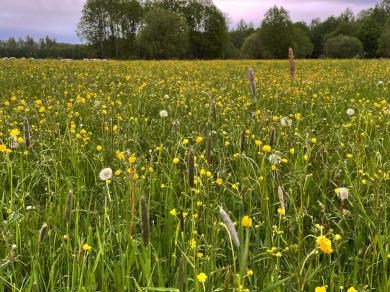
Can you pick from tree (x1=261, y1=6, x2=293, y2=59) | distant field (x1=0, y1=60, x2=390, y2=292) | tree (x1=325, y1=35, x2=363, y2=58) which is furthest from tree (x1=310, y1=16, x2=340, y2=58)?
distant field (x1=0, y1=60, x2=390, y2=292)

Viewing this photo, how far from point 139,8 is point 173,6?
646cm

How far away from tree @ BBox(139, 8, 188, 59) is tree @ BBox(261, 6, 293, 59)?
20032mm

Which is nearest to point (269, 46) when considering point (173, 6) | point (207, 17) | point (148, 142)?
point (207, 17)

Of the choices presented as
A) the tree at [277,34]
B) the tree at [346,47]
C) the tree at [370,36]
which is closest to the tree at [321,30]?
the tree at [370,36]

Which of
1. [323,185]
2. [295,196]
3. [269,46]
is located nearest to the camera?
[295,196]

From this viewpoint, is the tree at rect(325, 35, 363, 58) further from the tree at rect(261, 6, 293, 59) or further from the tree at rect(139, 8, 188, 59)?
the tree at rect(139, 8, 188, 59)

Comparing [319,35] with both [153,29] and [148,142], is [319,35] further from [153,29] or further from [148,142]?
[148,142]

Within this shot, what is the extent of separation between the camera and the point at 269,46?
7088 cm

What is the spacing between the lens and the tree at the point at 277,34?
70.1 m

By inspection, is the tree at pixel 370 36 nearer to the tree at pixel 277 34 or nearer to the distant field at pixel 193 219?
the tree at pixel 277 34

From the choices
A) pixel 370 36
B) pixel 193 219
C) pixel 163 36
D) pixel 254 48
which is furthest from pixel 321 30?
pixel 193 219

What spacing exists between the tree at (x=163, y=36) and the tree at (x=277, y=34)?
20.0m

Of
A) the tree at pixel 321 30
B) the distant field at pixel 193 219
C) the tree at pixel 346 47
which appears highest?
the tree at pixel 321 30

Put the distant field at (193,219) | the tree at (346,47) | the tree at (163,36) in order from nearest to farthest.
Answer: the distant field at (193,219) < the tree at (163,36) < the tree at (346,47)
